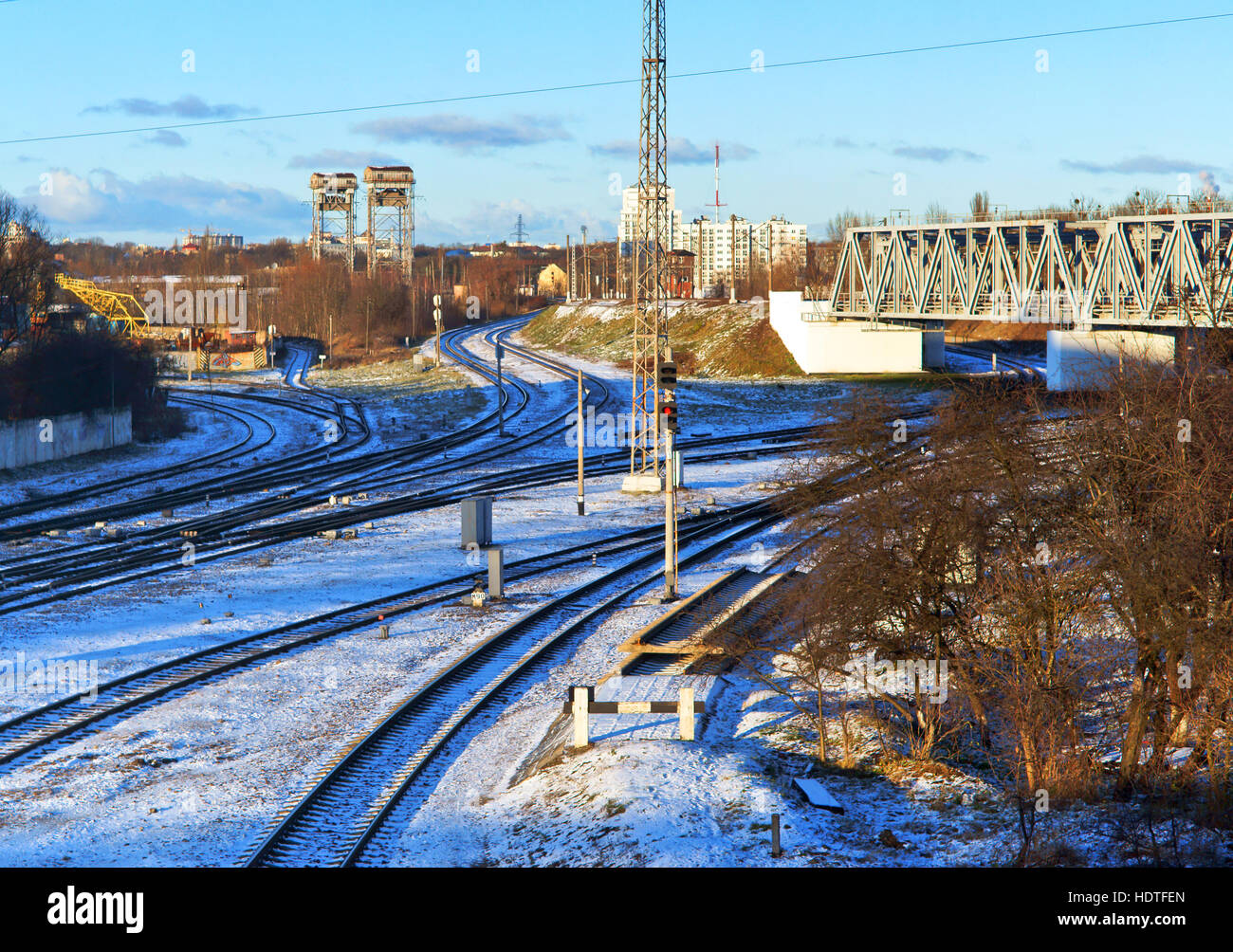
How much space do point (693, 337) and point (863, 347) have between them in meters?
16.3

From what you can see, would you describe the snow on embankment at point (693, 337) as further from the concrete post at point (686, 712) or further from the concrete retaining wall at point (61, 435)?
the concrete post at point (686, 712)

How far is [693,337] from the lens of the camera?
7712cm

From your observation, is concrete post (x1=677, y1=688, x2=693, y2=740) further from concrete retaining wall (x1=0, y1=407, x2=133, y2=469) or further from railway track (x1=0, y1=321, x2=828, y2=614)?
concrete retaining wall (x1=0, y1=407, x2=133, y2=469)

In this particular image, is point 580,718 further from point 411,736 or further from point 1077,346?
point 1077,346

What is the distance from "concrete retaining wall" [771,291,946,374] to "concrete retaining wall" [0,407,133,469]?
35717 mm

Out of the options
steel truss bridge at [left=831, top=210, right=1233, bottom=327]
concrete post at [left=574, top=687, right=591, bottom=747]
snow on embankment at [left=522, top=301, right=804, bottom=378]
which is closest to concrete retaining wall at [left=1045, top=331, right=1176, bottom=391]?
steel truss bridge at [left=831, top=210, right=1233, bottom=327]

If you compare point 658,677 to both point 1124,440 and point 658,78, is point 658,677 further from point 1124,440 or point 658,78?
point 658,78

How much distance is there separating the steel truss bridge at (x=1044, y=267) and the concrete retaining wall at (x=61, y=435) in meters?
37.6

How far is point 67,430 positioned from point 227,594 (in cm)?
2354

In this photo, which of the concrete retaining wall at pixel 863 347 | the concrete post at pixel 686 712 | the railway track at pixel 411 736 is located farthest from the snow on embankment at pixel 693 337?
the concrete post at pixel 686 712

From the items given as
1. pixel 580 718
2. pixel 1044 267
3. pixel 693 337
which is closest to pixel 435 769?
pixel 580 718

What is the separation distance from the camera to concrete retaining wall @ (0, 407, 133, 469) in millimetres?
38531

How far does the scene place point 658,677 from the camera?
16.6 meters
